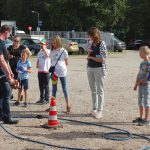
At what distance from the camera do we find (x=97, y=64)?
9.93 m

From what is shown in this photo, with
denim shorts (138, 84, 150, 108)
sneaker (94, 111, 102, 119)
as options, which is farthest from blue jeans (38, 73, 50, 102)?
denim shorts (138, 84, 150, 108)

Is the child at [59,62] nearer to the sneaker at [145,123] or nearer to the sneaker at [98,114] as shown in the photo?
the sneaker at [98,114]

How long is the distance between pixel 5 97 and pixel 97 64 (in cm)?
215

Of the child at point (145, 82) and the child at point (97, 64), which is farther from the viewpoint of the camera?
the child at point (97, 64)

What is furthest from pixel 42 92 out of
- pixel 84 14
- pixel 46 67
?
pixel 84 14

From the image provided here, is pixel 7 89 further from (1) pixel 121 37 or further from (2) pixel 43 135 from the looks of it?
(1) pixel 121 37

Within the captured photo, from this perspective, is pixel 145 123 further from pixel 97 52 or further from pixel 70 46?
pixel 70 46

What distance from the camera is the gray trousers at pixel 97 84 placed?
9.91 metres

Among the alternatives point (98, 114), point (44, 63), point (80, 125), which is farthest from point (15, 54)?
point (80, 125)

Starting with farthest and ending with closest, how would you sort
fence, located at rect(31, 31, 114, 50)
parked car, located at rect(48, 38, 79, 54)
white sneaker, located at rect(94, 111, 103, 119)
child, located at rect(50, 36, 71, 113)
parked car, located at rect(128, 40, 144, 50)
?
parked car, located at rect(128, 40, 144, 50) → fence, located at rect(31, 31, 114, 50) → parked car, located at rect(48, 38, 79, 54) → child, located at rect(50, 36, 71, 113) → white sneaker, located at rect(94, 111, 103, 119)

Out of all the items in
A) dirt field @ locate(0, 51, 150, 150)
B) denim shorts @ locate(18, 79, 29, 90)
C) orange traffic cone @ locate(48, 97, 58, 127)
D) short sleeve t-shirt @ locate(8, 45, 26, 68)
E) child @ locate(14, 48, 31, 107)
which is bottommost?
dirt field @ locate(0, 51, 150, 150)

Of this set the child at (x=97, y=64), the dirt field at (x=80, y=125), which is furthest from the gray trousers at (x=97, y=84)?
the dirt field at (x=80, y=125)

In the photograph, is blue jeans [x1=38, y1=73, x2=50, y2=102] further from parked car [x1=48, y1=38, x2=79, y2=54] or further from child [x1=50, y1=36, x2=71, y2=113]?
parked car [x1=48, y1=38, x2=79, y2=54]

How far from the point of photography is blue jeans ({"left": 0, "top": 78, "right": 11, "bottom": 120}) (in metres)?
9.10
